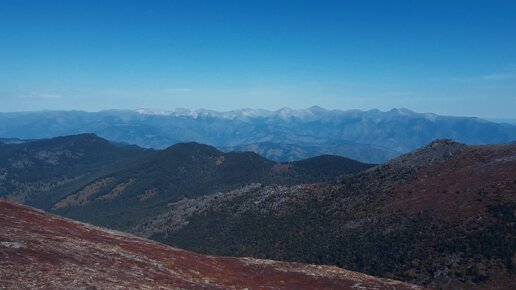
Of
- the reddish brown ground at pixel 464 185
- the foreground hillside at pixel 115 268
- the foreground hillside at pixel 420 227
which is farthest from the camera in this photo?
the reddish brown ground at pixel 464 185

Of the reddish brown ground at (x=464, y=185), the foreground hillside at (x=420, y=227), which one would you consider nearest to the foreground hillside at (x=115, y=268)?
the foreground hillside at (x=420, y=227)

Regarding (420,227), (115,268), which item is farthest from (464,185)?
(115,268)

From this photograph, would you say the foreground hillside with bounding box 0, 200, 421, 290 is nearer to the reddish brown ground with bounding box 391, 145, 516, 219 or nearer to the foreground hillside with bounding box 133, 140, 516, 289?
the foreground hillside with bounding box 133, 140, 516, 289

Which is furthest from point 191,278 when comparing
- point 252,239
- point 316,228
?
point 252,239

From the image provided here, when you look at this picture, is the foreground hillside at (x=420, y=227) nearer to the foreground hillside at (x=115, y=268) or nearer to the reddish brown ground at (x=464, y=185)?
the reddish brown ground at (x=464, y=185)

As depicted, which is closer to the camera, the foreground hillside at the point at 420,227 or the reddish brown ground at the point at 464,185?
the foreground hillside at the point at 420,227

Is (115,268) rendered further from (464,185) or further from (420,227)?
(464,185)

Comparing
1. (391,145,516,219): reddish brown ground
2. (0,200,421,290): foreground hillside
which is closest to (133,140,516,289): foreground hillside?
(391,145,516,219): reddish brown ground
